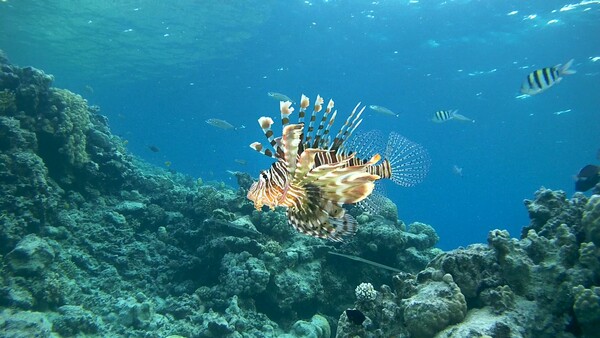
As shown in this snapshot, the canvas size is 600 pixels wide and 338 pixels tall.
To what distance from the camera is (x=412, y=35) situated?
22.2 meters

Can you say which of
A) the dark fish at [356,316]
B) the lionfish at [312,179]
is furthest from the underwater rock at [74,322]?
the lionfish at [312,179]

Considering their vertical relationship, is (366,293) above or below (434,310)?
above

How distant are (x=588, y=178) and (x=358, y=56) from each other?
2233 cm

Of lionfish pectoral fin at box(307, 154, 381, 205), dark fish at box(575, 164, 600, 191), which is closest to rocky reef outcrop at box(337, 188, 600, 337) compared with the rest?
dark fish at box(575, 164, 600, 191)

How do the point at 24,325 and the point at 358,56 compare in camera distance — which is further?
the point at 358,56

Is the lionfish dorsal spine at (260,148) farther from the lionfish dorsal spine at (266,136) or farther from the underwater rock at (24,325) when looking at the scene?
the underwater rock at (24,325)

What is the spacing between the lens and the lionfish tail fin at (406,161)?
474 centimetres

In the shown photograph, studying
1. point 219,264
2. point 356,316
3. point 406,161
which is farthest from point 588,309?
point 219,264

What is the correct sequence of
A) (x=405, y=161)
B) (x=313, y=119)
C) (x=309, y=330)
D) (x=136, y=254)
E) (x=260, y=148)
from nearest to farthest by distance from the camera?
(x=260, y=148)
(x=313, y=119)
(x=405, y=161)
(x=309, y=330)
(x=136, y=254)

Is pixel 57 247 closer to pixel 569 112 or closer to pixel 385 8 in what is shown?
pixel 385 8

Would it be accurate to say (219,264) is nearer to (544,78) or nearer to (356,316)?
(356,316)

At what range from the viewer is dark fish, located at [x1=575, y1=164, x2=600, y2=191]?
18.4 ft

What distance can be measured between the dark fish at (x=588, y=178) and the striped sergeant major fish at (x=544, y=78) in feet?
6.13

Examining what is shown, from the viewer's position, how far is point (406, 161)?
4.83 m
